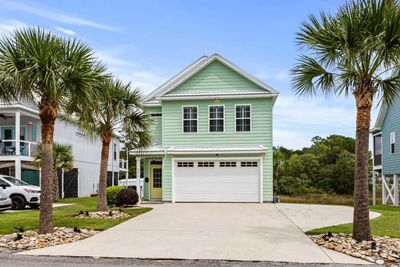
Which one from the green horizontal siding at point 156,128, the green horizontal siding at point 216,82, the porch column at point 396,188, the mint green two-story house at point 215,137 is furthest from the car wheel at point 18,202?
the porch column at point 396,188

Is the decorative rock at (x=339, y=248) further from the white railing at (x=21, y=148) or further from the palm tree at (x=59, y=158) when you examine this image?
the white railing at (x=21, y=148)

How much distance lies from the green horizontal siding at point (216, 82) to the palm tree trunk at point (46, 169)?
1326 cm

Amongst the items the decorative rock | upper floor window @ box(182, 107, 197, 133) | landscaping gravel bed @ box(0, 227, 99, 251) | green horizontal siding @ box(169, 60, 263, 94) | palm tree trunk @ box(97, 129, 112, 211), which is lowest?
landscaping gravel bed @ box(0, 227, 99, 251)

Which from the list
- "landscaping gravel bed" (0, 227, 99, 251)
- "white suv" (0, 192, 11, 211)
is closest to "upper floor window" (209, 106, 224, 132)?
"white suv" (0, 192, 11, 211)

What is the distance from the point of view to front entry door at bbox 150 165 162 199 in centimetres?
2412

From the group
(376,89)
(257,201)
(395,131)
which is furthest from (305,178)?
(376,89)

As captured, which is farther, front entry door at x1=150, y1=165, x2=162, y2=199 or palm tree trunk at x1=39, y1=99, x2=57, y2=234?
front entry door at x1=150, y1=165, x2=162, y2=199

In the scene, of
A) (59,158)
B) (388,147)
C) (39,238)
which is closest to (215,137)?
(59,158)

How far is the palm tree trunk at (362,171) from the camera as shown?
30.2 ft

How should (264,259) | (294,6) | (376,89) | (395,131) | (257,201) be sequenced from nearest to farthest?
(264,259)
(376,89)
(294,6)
(257,201)
(395,131)

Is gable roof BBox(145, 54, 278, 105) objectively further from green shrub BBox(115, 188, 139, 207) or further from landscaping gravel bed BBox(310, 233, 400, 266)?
landscaping gravel bed BBox(310, 233, 400, 266)

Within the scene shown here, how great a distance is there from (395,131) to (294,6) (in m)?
15.6

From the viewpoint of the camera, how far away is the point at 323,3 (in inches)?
395

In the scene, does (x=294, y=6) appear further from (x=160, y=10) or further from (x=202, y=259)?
(x=202, y=259)
